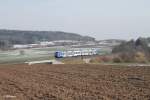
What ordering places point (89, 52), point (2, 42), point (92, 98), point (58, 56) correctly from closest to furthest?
point (92, 98)
point (58, 56)
point (89, 52)
point (2, 42)

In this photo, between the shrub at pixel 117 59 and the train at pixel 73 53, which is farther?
the train at pixel 73 53

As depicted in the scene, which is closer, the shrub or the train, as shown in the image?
the shrub

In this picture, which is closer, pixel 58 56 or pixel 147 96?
pixel 147 96

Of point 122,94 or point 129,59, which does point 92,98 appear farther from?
point 129,59

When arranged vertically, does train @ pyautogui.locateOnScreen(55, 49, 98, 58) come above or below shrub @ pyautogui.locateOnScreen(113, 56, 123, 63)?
above

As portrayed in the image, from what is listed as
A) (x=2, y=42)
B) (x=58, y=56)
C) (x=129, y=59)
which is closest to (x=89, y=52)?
(x=58, y=56)

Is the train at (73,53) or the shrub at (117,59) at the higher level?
the train at (73,53)

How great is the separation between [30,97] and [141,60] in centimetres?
5254

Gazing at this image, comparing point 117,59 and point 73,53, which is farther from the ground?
point 73,53

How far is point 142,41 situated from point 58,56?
89.3 ft

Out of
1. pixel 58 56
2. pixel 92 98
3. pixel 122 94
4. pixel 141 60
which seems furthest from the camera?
pixel 58 56

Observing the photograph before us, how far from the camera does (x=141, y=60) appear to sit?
68.9 m

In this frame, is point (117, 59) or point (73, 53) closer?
point (117, 59)

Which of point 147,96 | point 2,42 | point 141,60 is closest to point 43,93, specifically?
point 147,96
